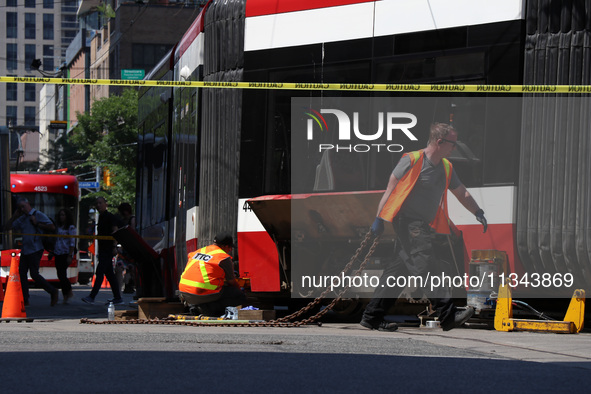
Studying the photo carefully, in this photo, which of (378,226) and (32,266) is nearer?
(378,226)

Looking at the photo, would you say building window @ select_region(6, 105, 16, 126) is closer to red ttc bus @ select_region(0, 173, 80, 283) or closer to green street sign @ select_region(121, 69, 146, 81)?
green street sign @ select_region(121, 69, 146, 81)

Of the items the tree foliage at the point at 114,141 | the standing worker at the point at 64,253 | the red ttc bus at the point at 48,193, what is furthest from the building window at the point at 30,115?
the standing worker at the point at 64,253

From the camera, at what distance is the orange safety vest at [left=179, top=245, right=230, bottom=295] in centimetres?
1181

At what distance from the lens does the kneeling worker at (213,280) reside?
1177cm

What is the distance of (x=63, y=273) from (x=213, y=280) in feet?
20.7

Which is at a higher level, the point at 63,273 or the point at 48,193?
the point at 48,193

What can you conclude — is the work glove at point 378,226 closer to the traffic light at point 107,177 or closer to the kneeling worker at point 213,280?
the kneeling worker at point 213,280

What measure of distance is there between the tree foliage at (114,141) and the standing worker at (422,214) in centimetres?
4146

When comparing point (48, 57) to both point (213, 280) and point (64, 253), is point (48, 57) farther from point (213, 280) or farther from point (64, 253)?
point (213, 280)

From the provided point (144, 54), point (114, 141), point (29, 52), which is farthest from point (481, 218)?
point (29, 52)

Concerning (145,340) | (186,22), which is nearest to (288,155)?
(145,340)

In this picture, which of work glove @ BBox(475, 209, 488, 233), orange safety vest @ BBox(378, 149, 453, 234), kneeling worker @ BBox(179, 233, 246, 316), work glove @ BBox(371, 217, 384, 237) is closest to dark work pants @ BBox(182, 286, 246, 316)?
kneeling worker @ BBox(179, 233, 246, 316)

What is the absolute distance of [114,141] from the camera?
56.4 metres

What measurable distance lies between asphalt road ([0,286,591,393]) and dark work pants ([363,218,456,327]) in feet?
1.62
